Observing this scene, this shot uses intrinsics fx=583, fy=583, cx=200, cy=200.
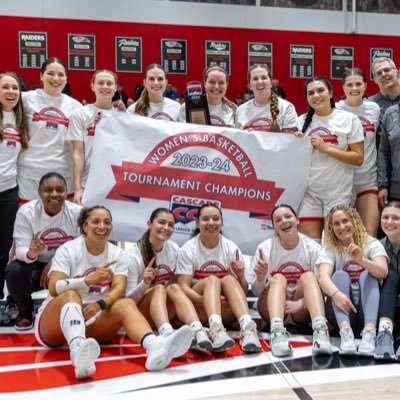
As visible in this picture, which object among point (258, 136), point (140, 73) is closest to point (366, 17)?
point (140, 73)

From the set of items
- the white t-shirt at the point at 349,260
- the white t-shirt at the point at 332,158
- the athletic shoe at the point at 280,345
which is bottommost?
the athletic shoe at the point at 280,345

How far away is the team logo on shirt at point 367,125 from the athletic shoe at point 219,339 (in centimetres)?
199

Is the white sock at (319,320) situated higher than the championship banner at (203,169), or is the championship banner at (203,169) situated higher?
the championship banner at (203,169)

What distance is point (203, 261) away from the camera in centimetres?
389

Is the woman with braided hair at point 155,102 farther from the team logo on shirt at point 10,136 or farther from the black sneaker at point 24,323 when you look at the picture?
the black sneaker at point 24,323

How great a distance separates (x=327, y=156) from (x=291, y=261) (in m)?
0.89

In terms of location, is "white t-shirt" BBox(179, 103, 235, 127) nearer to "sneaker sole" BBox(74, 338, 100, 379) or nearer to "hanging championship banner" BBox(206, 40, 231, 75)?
"sneaker sole" BBox(74, 338, 100, 379)

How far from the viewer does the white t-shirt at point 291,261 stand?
153 inches

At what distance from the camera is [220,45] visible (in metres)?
10.1

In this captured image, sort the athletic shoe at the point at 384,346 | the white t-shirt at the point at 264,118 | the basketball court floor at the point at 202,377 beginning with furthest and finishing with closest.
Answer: the white t-shirt at the point at 264,118
the athletic shoe at the point at 384,346
the basketball court floor at the point at 202,377

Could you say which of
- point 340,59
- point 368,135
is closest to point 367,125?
point 368,135

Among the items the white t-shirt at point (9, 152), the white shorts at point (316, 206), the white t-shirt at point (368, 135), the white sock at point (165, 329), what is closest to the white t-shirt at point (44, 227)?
the white t-shirt at point (9, 152)

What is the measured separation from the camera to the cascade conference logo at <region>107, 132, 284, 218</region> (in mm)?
4352

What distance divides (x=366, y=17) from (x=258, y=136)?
7.28m
